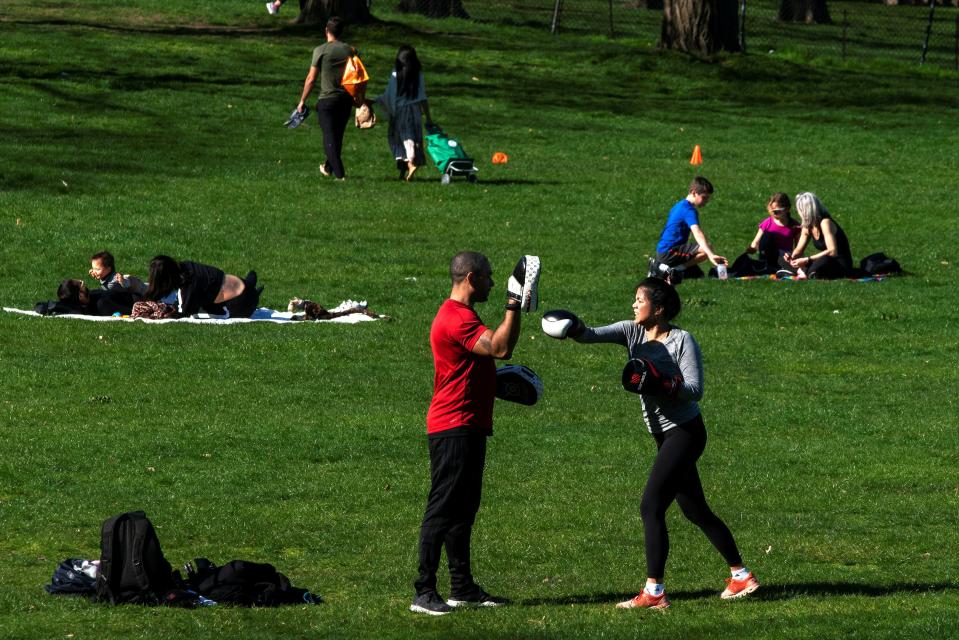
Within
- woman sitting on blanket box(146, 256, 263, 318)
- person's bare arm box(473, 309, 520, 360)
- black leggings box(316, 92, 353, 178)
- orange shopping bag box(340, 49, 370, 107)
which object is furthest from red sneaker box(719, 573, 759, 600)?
black leggings box(316, 92, 353, 178)

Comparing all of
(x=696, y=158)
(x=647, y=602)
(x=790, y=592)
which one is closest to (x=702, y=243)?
(x=696, y=158)

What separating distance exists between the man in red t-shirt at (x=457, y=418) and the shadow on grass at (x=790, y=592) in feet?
2.28

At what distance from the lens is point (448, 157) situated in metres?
28.1

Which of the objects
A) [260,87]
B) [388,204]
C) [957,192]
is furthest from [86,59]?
[957,192]

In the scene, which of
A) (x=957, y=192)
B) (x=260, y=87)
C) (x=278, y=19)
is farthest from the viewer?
(x=278, y=19)

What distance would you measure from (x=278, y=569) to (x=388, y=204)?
15.9 metres

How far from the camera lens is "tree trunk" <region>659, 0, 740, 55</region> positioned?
40.8 m

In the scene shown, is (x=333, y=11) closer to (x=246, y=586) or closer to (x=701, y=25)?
(x=701, y=25)

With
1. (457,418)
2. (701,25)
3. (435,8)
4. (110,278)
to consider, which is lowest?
(110,278)

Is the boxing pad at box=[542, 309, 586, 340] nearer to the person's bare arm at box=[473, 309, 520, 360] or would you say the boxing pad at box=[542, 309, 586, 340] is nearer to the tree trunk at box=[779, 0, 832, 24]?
the person's bare arm at box=[473, 309, 520, 360]

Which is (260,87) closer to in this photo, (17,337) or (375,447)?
(17,337)

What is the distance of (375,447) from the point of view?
14.6 m

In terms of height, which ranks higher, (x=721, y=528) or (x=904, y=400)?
(x=721, y=528)

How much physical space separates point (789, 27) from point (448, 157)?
30.5m
